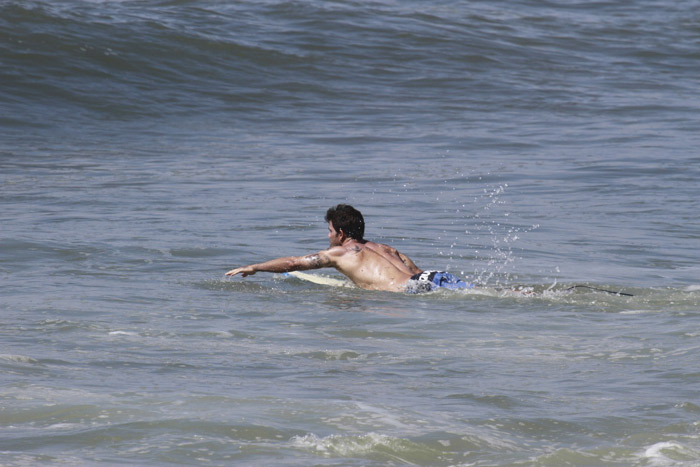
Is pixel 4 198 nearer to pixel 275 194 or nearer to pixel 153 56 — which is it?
pixel 275 194

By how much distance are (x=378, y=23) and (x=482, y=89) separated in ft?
18.2

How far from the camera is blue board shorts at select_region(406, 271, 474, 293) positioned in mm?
9516

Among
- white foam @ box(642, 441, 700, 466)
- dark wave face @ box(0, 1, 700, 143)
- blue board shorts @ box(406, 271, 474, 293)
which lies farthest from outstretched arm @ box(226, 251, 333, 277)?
dark wave face @ box(0, 1, 700, 143)

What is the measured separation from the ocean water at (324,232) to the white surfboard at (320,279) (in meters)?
0.12

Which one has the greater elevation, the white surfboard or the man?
the man

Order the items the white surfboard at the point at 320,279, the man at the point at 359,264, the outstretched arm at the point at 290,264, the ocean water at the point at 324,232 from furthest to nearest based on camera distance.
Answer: the white surfboard at the point at 320,279 < the man at the point at 359,264 < the outstretched arm at the point at 290,264 < the ocean water at the point at 324,232

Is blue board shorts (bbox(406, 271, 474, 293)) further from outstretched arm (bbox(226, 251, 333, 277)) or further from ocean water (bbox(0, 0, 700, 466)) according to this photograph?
outstretched arm (bbox(226, 251, 333, 277))

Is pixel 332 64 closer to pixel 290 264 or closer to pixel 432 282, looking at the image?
pixel 290 264

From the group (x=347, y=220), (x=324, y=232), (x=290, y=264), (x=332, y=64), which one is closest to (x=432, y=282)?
(x=347, y=220)

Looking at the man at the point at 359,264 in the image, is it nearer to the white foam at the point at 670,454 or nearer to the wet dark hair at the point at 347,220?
the wet dark hair at the point at 347,220

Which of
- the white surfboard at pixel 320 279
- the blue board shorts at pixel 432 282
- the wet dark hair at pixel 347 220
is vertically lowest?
the white surfboard at pixel 320 279

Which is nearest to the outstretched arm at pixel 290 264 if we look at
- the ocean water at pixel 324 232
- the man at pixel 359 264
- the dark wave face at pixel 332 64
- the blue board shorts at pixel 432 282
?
the man at pixel 359 264

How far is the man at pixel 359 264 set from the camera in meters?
9.60

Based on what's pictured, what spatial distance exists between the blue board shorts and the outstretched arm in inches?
32.1
